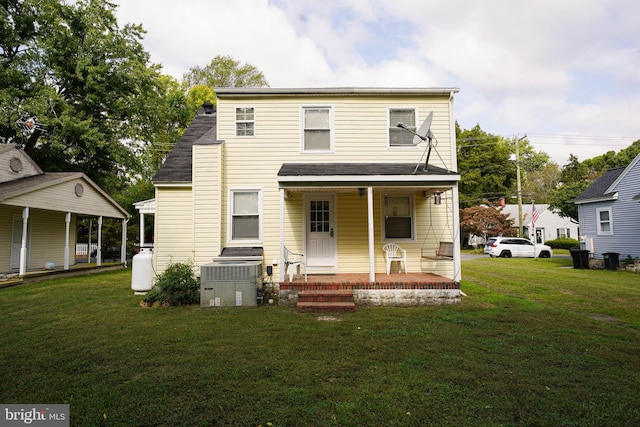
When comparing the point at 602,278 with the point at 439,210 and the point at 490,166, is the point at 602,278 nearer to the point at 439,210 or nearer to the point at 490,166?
the point at 439,210

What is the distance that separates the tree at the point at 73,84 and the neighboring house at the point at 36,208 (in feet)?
11.7

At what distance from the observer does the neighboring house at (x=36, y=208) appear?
498 inches

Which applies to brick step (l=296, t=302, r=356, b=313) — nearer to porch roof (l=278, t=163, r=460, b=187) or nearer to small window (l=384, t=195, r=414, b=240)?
porch roof (l=278, t=163, r=460, b=187)

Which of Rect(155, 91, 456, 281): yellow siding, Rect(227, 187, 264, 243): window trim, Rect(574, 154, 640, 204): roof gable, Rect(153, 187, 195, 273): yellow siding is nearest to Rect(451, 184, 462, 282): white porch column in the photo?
Rect(155, 91, 456, 281): yellow siding

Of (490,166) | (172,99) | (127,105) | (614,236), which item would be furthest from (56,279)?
(490,166)

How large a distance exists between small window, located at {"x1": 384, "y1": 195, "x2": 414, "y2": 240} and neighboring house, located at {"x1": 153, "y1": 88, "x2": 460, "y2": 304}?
3 cm

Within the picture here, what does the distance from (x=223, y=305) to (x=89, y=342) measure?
2.86 meters

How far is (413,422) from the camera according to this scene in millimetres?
2814

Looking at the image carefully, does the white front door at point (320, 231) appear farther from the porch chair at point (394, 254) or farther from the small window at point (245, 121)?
the small window at point (245, 121)

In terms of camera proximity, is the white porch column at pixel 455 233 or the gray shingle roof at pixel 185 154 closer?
the white porch column at pixel 455 233

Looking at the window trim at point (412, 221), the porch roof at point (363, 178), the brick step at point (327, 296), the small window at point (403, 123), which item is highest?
the small window at point (403, 123)

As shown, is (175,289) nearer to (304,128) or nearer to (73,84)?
(304,128)

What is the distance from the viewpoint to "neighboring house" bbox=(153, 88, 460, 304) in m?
9.23

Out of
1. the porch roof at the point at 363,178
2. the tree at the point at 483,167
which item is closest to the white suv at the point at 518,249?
the tree at the point at 483,167
